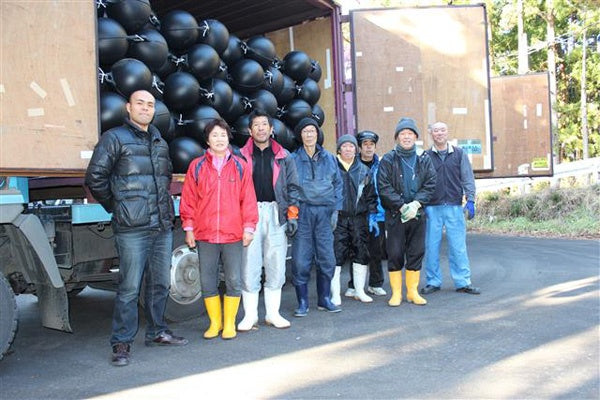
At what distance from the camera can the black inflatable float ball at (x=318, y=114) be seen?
6.77 meters

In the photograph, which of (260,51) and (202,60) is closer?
(202,60)

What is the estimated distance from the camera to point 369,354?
3830 mm

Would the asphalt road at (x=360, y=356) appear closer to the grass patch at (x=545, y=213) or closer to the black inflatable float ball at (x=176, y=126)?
the black inflatable float ball at (x=176, y=126)

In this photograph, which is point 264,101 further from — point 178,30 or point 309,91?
point 178,30

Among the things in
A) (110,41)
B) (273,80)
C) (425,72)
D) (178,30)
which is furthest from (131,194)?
→ (425,72)

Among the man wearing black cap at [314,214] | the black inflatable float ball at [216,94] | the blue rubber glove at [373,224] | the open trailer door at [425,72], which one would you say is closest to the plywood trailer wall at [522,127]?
the open trailer door at [425,72]

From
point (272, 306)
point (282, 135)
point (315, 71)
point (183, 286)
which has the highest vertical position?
point (315, 71)

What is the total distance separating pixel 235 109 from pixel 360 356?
3091 millimetres

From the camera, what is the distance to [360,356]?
3791 mm

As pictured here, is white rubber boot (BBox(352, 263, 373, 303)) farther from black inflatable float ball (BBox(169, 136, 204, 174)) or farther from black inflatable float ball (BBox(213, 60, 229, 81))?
black inflatable float ball (BBox(213, 60, 229, 81))

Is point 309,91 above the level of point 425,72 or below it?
below

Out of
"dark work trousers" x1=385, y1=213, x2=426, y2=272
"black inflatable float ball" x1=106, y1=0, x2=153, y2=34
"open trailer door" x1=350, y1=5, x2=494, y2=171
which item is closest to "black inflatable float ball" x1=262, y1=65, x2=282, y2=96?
"open trailer door" x1=350, y1=5, x2=494, y2=171

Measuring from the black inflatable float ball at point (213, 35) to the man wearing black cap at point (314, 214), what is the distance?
130cm

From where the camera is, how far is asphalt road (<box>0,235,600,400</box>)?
3.22 metres
